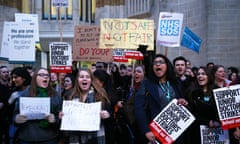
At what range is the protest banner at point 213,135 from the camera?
609cm

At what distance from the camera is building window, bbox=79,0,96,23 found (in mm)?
24781

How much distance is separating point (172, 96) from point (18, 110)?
6.15 feet

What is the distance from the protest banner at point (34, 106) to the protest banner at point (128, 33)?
4344mm

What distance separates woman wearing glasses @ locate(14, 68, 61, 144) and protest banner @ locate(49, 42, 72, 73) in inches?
98.4

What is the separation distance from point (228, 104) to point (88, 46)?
4606 millimetres

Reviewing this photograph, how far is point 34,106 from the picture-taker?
5.55 meters

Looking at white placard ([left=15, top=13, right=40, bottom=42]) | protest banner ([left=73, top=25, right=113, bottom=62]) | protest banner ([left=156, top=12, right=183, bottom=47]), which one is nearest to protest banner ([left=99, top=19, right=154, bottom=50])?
protest banner ([left=73, top=25, right=113, bottom=62])

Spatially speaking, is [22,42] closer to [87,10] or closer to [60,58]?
[60,58]

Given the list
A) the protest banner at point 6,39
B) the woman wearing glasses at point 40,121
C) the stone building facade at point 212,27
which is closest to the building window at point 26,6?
the stone building facade at point 212,27

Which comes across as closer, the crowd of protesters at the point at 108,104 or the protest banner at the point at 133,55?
the crowd of protesters at the point at 108,104

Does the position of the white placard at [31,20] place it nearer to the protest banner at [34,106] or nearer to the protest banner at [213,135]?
the protest banner at [34,106]

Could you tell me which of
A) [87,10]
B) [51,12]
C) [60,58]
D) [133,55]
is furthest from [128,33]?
[51,12]

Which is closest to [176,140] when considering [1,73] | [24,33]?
[1,73]

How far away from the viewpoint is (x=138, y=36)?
983cm
